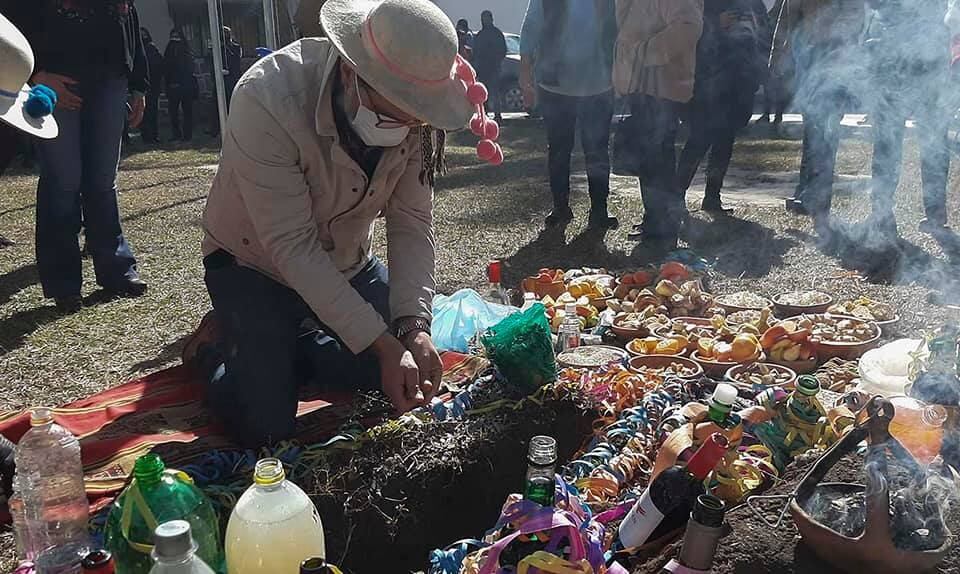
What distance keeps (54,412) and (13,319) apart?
155cm

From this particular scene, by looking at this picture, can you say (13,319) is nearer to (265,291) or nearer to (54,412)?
(54,412)

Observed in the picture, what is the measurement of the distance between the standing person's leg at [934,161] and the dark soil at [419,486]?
430 cm

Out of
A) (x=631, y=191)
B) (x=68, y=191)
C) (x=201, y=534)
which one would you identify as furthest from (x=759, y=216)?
(x=201, y=534)

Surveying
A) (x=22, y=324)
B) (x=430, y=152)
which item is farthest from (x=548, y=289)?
(x=22, y=324)

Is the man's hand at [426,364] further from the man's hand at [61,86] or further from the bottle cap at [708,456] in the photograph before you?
the man's hand at [61,86]

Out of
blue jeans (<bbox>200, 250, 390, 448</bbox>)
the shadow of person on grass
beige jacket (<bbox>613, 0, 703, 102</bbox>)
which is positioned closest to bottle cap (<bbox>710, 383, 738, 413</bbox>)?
blue jeans (<bbox>200, 250, 390, 448</bbox>)

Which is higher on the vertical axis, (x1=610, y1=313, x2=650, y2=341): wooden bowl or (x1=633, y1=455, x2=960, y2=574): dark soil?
(x1=633, y1=455, x2=960, y2=574): dark soil

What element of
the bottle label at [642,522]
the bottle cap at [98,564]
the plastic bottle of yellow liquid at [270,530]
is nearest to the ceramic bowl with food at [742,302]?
the bottle label at [642,522]

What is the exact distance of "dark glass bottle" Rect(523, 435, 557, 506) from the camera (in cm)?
173

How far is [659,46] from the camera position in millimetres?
5539

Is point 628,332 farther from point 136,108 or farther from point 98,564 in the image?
point 136,108

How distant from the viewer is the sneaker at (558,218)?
6.61 metres

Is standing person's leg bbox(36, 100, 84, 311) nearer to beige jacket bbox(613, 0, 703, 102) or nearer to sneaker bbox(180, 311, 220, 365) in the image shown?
sneaker bbox(180, 311, 220, 365)

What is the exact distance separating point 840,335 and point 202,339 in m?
2.92
